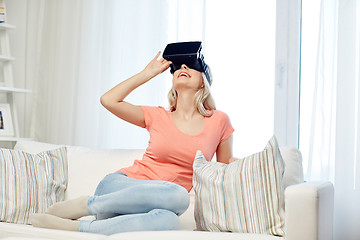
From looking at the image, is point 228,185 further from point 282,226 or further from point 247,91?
point 247,91

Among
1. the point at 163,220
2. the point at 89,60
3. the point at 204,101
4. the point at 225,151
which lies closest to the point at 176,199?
the point at 163,220

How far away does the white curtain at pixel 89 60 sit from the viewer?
3.23 m

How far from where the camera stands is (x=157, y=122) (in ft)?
7.45

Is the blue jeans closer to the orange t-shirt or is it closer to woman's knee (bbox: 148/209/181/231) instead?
woman's knee (bbox: 148/209/181/231)

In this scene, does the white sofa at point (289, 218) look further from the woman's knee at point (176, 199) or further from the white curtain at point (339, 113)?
the white curtain at point (339, 113)

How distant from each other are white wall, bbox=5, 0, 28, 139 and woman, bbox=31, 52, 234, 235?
1.57 m

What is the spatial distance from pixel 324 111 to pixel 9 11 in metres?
2.39

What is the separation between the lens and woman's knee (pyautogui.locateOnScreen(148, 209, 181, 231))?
1668mm

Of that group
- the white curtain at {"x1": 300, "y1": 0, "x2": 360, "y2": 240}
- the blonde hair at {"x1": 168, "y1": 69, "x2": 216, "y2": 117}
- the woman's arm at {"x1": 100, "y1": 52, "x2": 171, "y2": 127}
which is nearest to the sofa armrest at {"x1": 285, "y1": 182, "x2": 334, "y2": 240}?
the blonde hair at {"x1": 168, "y1": 69, "x2": 216, "y2": 117}

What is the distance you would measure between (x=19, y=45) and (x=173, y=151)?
1.97 meters

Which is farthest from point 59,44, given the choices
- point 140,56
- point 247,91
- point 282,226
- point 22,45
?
point 282,226

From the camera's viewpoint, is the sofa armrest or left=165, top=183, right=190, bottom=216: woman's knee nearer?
the sofa armrest

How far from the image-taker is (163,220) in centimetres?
168

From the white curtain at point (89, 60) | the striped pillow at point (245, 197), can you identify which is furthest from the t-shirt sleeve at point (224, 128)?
the white curtain at point (89, 60)
